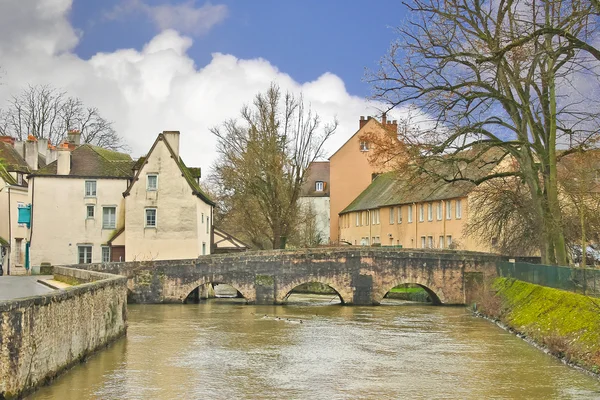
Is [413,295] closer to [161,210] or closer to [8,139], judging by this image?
[161,210]

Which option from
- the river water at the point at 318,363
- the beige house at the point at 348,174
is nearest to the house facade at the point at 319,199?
the beige house at the point at 348,174

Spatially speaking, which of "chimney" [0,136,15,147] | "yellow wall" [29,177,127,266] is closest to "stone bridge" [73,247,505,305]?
"yellow wall" [29,177,127,266]

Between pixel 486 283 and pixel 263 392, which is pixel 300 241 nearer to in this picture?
pixel 486 283

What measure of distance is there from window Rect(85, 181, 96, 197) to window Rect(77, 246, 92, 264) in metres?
3.07

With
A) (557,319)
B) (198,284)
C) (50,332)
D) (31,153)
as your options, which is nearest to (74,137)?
(31,153)

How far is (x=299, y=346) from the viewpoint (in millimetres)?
23781

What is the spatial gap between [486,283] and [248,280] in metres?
12.0

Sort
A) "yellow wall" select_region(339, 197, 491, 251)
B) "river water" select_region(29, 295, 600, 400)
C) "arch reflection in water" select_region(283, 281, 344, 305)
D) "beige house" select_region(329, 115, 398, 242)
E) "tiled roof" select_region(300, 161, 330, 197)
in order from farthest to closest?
"tiled roof" select_region(300, 161, 330, 197)
"beige house" select_region(329, 115, 398, 242)
"yellow wall" select_region(339, 197, 491, 251)
"arch reflection in water" select_region(283, 281, 344, 305)
"river water" select_region(29, 295, 600, 400)

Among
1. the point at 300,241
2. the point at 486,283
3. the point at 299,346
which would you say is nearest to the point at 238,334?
the point at 299,346

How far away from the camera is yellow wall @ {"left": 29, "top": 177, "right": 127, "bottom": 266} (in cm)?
4512

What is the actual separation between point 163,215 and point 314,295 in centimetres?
1136

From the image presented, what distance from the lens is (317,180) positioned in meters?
77.4

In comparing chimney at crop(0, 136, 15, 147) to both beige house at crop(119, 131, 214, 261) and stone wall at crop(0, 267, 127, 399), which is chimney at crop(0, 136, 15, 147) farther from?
stone wall at crop(0, 267, 127, 399)

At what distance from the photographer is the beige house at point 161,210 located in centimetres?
4362
